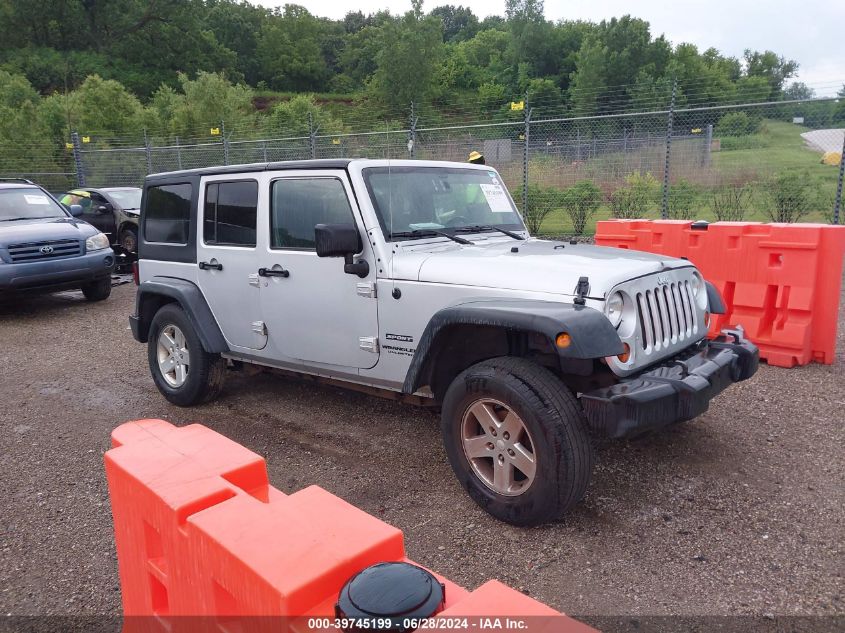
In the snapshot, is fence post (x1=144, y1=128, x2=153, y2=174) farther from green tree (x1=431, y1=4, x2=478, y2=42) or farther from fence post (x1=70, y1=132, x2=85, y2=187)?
green tree (x1=431, y1=4, x2=478, y2=42)

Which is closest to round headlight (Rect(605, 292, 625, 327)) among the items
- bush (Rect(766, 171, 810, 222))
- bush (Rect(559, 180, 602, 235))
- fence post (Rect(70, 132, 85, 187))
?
bush (Rect(766, 171, 810, 222))

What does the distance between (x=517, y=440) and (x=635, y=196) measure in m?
11.1

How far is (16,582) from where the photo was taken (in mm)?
3021

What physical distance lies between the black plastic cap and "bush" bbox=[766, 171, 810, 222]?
1232 cm

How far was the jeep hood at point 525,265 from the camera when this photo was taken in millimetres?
3318

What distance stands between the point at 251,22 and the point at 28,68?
34.5 m

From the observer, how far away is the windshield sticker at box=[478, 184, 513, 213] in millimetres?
4738

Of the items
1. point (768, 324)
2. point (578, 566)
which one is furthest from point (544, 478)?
point (768, 324)

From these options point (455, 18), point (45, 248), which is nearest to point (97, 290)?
point (45, 248)

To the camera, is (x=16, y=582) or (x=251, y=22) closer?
(x=16, y=582)

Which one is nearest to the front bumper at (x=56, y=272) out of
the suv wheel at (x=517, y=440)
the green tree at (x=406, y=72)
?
the suv wheel at (x=517, y=440)

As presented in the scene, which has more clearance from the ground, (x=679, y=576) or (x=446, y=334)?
(x=446, y=334)

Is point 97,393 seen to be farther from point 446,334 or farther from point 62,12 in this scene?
point 62,12

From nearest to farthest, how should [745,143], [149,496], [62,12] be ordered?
[149,496] < [745,143] < [62,12]
